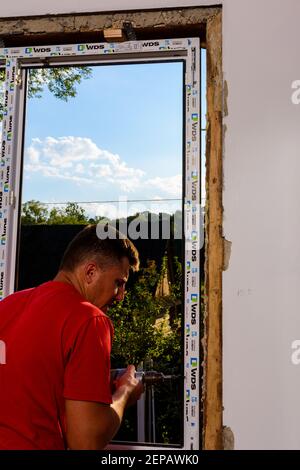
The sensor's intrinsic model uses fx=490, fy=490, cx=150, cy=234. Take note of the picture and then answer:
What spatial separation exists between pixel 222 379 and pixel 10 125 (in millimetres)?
1570

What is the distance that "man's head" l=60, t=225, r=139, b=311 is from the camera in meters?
1.60

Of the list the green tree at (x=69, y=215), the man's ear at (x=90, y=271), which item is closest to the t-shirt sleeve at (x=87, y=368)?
the man's ear at (x=90, y=271)

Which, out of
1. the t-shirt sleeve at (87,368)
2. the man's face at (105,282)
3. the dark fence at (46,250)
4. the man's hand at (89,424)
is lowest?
the man's hand at (89,424)

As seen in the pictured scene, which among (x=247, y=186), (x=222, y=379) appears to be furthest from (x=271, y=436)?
(x=247, y=186)

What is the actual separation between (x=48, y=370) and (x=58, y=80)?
5.71 ft

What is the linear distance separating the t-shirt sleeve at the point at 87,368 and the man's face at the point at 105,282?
0.23 m

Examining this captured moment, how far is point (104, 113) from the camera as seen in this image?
2.63m

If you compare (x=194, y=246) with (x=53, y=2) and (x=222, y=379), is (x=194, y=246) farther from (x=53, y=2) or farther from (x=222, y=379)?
(x=53, y=2)

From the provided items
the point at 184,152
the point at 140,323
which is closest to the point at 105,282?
the point at 184,152

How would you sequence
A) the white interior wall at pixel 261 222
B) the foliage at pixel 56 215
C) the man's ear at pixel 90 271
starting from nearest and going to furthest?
the man's ear at pixel 90 271 → the white interior wall at pixel 261 222 → the foliage at pixel 56 215

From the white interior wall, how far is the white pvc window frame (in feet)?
0.54

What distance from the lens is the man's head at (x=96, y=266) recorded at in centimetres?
160

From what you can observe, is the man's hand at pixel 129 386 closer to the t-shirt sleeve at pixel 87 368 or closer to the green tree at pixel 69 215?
the t-shirt sleeve at pixel 87 368

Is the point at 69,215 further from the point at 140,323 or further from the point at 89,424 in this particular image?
the point at 89,424
